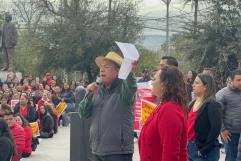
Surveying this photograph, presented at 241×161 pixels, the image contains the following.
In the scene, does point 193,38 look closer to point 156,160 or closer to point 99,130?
point 99,130

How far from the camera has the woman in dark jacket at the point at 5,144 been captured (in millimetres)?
8797

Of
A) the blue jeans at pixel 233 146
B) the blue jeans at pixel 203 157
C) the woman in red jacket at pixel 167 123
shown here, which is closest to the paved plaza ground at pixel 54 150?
the blue jeans at pixel 233 146

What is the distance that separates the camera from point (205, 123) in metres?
7.79

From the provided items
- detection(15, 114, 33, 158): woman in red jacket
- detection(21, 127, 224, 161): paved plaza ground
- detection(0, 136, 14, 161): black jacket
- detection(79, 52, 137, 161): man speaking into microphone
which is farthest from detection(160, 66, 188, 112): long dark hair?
detection(21, 127, 224, 161): paved plaza ground

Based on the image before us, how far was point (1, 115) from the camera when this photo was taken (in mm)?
11094

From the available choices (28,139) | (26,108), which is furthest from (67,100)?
(28,139)

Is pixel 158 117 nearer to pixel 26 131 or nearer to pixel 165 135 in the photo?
pixel 165 135

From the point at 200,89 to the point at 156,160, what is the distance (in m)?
2.45

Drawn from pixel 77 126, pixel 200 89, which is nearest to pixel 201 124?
pixel 200 89

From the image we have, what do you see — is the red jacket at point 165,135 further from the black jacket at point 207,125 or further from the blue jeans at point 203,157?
the blue jeans at point 203,157

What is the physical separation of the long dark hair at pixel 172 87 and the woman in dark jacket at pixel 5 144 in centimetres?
378

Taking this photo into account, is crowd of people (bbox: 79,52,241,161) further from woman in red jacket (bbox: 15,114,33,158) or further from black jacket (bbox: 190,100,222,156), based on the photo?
woman in red jacket (bbox: 15,114,33,158)

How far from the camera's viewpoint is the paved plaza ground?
45.8ft

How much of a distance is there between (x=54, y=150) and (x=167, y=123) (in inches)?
404
